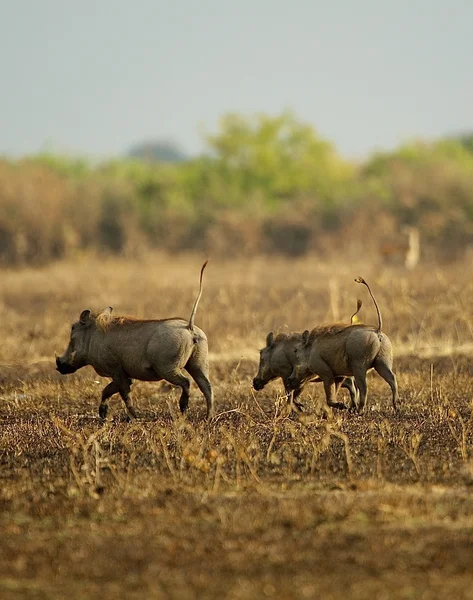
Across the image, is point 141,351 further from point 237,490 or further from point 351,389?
point 237,490

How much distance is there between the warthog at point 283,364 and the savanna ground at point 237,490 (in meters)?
0.22

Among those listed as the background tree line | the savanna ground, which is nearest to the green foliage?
the background tree line

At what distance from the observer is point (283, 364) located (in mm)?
9945

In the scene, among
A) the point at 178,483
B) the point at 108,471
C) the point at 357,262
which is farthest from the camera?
the point at 357,262

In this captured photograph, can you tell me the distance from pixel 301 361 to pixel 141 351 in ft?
4.51

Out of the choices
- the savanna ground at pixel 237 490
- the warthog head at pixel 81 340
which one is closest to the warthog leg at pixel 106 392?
the savanna ground at pixel 237 490

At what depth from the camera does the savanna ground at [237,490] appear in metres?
5.04

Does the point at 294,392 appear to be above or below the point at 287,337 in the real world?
below

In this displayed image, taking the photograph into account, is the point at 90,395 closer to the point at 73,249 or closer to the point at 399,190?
the point at 73,249

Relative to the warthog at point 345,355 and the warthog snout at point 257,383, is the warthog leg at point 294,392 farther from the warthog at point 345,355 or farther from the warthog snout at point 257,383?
the warthog snout at point 257,383

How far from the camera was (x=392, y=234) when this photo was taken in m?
28.3

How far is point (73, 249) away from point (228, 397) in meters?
17.8

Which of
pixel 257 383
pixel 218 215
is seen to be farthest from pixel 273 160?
pixel 257 383

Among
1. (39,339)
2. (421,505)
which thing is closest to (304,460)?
(421,505)
